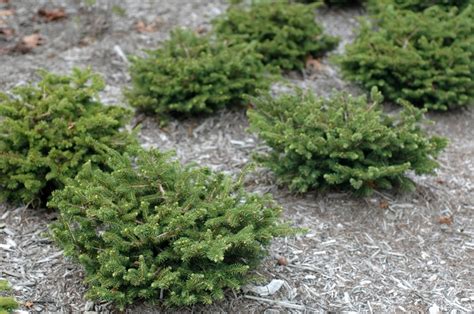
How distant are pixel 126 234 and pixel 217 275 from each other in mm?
518

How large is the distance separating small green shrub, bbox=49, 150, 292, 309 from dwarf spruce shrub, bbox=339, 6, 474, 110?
2427mm

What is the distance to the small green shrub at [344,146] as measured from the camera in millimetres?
4262

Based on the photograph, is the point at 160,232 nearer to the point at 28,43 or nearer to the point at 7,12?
the point at 28,43

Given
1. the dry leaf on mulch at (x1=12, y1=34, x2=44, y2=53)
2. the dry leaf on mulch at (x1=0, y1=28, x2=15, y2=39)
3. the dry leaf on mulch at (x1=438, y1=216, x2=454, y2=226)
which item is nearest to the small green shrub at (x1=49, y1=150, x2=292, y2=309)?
the dry leaf on mulch at (x1=438, y1=216, x2=454, y2=226)

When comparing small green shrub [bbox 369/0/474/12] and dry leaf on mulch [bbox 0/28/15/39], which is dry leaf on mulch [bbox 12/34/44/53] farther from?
small green shrub [bbox 369/0/474/12]

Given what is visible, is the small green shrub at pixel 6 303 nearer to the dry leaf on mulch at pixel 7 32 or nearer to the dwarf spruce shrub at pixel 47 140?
the dwarf spruce shrub at pixel 47 140

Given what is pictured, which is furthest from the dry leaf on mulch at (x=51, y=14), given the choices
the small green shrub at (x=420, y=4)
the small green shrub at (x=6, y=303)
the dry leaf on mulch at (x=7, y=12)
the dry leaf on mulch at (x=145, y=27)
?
the small green shrub at (x=6, y=303)

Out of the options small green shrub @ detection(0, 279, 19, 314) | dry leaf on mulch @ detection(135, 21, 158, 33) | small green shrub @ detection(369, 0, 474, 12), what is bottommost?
dry leaf on mulch @ detection(135, 21, 158, 33)

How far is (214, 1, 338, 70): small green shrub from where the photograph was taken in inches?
234

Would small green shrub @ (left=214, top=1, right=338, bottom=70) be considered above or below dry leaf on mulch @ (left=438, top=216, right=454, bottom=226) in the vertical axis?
above

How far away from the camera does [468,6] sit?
6238 millimetres

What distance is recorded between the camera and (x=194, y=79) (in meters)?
5.19

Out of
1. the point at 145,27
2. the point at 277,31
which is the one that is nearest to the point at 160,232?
A: the point at 277,31

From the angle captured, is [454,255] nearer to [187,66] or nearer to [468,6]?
[187,66]
